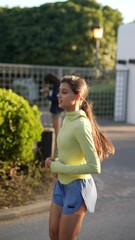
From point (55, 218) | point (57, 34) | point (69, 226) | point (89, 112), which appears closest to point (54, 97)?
point (89, 112)

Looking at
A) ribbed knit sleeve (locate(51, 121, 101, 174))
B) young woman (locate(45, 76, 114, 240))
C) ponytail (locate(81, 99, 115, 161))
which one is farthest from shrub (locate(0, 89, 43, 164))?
ribbed knit sleeve (locate(51, 121, 101, 174))

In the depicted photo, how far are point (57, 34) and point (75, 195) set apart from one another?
24.6 metres

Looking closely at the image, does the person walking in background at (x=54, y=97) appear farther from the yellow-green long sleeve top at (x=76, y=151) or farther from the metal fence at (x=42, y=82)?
the yellow-green long sleeve top at (x=76, y=151)

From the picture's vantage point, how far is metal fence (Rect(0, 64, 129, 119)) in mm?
14352

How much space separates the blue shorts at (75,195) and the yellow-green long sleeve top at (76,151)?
0.16ft

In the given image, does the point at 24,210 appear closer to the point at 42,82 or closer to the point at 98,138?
the point at 98,138

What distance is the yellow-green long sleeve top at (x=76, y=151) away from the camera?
3254 mm

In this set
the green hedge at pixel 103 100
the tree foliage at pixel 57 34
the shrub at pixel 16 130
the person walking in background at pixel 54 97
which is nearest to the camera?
the shrub at pixel 16 130

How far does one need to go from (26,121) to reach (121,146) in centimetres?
464

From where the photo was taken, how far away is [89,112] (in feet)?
11.9

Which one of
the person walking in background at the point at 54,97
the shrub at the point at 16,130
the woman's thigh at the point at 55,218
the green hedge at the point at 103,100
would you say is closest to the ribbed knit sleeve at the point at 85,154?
the woman's thigh at the point at 55,218

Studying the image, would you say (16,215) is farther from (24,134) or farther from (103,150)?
(103,150)

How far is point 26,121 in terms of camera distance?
6574 millimetres

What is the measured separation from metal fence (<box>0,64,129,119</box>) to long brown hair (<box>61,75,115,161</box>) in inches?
410
